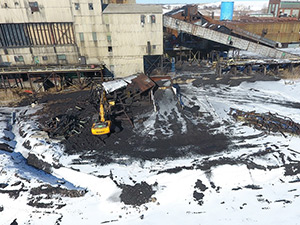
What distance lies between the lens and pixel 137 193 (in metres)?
14.2

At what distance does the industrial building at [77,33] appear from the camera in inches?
1077

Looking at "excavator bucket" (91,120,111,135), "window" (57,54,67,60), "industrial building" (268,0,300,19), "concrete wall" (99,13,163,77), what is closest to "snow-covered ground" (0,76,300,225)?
"excavator bucket" (91,120,111,135)

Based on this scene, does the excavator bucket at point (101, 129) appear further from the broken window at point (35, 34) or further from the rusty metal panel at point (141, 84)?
the broken window at point (35, 34)


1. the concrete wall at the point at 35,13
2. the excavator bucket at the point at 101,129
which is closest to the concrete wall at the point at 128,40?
the concrete wall at the point at 35,13

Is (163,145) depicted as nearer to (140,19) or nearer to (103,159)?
(103,159)

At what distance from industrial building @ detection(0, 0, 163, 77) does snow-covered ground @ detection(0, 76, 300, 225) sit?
45.3ft

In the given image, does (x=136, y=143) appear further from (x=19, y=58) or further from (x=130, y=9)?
(x=19, y=58)

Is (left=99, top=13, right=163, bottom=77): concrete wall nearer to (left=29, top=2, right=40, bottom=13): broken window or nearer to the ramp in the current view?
the ramp

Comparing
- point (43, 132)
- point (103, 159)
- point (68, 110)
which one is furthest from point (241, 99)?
point (43, 132)

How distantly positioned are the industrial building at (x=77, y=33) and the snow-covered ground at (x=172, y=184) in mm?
13795

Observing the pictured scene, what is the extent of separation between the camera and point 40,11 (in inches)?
1072

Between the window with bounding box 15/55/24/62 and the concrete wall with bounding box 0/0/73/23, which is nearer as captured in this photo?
the concrete wall with bounding box 0/0/73/23

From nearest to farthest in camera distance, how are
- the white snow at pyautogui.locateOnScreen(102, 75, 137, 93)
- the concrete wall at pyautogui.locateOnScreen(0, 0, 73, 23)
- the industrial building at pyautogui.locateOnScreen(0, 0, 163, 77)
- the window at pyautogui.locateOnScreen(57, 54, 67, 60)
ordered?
the white snow at pyautogui.locateOnScreen(102, 75, 137, 93)
the concrete wall at pyautogui.locateOnScreen(0, 0, 73, 23)
the industrial building at pyautogui.locateOnScreen(0, 0, 163, 77)
the window at pyautogui.locateOnScreen(57, 54, 67, 60)

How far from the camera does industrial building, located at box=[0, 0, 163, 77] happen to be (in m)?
27.3
